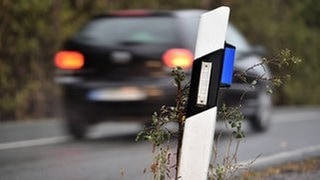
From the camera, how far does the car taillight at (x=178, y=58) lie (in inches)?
412

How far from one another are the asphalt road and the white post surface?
4.40 feet

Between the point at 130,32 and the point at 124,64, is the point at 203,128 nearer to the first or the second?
the point at 124,64

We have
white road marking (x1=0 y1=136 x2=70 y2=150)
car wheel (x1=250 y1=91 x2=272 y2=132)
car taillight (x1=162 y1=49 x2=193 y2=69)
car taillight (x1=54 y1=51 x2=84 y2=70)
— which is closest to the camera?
white road marking (x1=0 y1=136 x2=70 y2=150)

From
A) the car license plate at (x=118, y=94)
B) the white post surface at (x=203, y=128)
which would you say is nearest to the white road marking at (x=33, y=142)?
the car license plate at (x=118, y=94)

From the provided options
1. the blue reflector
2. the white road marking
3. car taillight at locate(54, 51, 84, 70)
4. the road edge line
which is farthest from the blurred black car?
the blue reflector

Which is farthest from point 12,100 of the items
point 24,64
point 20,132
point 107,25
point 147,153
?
point 147,153

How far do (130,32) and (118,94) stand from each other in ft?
3.04

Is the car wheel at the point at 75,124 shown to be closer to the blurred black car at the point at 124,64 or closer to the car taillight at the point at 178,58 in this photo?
the blurred black car at the point at 124,64

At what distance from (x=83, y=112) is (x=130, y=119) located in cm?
68

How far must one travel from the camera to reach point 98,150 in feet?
32.4

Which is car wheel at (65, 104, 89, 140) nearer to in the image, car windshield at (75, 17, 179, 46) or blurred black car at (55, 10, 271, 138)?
blurred black car at (55, 10, 271, 138)

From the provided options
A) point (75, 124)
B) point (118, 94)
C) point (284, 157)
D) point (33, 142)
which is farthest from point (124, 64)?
point (284, 157)

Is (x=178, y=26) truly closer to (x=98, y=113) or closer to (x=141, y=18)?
(x=141, y=18)

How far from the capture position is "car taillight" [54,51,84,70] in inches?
431
